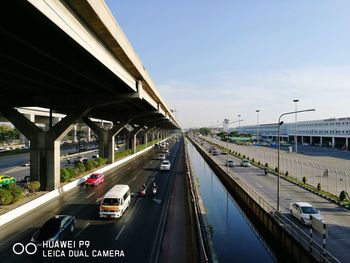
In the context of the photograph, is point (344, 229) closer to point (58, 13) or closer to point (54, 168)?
point (58, 13)

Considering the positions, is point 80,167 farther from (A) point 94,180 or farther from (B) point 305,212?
(B) point 305,212

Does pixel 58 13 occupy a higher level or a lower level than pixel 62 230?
higher

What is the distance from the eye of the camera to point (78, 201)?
86.1 ft

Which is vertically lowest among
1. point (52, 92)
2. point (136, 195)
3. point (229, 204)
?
point (229, 204)

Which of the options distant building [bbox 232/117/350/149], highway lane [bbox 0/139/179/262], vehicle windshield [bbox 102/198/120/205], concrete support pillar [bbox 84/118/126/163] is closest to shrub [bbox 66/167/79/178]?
highway lane [bbox 0/139/179/262]

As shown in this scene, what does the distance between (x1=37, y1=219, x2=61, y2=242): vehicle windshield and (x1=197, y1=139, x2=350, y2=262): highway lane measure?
15136mm

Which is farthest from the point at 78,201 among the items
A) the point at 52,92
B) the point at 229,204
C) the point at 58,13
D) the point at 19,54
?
the point at 58,13

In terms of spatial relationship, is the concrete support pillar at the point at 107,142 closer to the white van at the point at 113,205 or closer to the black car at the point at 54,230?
the white van at the point at 113,205

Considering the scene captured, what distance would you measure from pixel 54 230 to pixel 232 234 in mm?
13570

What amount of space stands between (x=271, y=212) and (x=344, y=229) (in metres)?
4.81

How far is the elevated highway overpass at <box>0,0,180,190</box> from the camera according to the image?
39.7 ft

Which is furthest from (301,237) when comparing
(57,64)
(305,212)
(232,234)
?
(57,64)

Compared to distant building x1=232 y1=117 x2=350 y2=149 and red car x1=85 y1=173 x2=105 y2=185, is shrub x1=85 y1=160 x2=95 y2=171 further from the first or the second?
distant building x1=232 y1=117 x2=350 y2=149

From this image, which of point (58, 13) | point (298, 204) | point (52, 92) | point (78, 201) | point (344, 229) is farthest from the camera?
point (52, 92)
